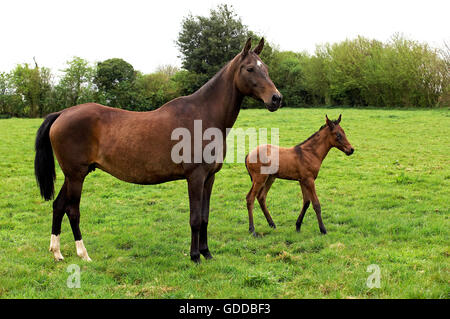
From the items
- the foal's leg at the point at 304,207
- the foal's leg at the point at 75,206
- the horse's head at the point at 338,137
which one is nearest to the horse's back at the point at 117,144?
the foal's leg at the point at 75,206

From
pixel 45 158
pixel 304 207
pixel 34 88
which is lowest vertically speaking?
pixel 304 207

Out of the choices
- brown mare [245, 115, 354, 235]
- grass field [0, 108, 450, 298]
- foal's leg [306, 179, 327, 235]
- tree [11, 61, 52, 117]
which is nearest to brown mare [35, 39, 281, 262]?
grass field [0, 108, 450, 298]

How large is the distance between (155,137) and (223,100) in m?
1.17

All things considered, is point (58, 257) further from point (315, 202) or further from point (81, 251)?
point (315, 202)

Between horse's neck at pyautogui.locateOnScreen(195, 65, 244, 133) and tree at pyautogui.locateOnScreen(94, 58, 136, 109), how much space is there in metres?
35.4

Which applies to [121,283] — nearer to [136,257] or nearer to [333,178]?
[136,257]

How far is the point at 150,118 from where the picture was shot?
5.29 metres

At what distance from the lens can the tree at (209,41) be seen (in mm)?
40969

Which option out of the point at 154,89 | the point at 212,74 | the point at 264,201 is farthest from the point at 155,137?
the point at 154,89

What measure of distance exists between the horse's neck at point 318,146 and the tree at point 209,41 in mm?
34599

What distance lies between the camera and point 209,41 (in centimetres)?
4119

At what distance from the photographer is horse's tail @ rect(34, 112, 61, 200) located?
219 inches

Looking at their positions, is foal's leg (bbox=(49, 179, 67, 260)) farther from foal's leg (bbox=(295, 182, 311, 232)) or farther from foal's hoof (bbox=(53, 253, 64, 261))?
foal's leg (bbox=(295, 182, 311, 232))
